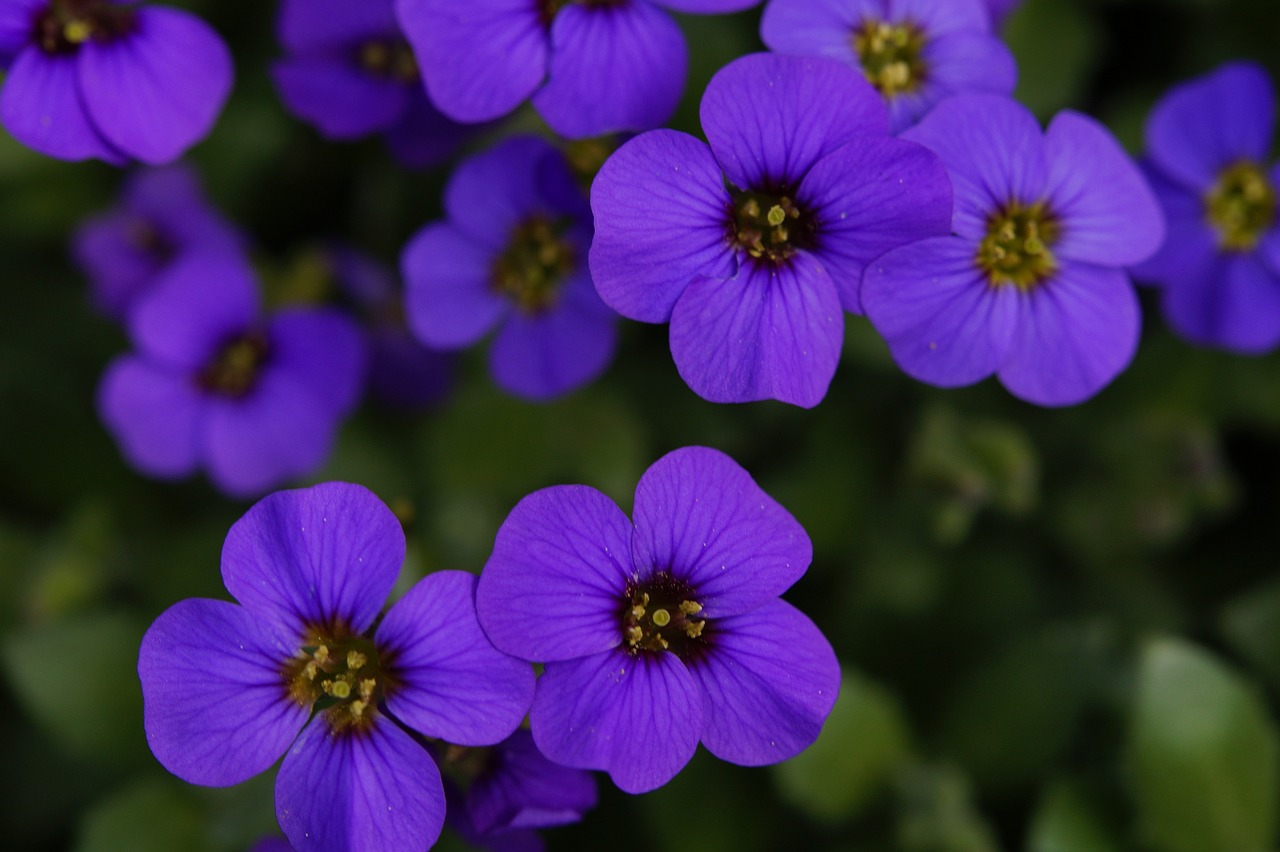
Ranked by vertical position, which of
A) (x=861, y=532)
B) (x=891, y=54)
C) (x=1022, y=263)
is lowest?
(x=861, y=532)

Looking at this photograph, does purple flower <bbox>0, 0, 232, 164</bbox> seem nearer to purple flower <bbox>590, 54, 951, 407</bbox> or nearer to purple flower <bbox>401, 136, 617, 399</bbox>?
purple flower <bbox>401, 136, 617, 399</bbox>

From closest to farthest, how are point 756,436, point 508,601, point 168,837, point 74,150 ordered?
1. point 508,601
2. point 74,150
3. point 168,837
4. point 756,436

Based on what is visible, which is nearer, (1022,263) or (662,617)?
(662,617)

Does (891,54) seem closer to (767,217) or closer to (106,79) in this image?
(767,217)

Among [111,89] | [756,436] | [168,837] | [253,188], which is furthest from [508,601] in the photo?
[253,188]

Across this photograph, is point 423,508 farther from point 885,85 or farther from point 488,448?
point 885,85

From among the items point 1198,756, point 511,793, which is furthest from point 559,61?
point 1198,756
